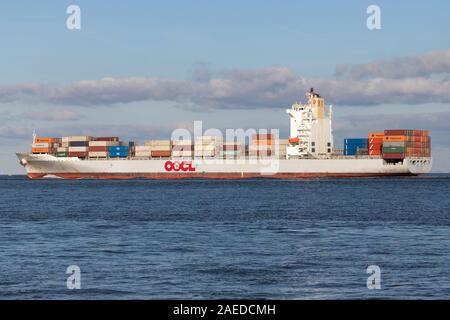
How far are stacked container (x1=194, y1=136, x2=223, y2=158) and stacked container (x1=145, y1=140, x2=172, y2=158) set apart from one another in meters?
5.58

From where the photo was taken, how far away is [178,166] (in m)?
128

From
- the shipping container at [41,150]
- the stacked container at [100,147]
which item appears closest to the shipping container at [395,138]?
the stacked container at [100,147]

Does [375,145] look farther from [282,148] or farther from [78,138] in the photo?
[78,138]

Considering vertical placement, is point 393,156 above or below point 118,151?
below

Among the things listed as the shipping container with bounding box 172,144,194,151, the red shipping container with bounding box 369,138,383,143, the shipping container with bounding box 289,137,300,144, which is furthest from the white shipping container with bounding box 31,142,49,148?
the red shipping container with bounding box 369,138,383,143

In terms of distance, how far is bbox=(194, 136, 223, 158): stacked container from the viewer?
415ft

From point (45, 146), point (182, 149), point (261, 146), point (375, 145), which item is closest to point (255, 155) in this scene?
point (261, 146)

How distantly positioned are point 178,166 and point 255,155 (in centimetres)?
1583

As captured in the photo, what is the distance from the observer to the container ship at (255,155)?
120 metres

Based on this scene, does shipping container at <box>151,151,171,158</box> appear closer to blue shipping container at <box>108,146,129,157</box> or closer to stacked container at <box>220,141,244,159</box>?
blue shipping container at <box>108,146,129,157</box>

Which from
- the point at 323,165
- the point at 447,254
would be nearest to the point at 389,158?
the point at 323,165

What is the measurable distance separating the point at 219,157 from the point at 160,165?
1198 centimetres

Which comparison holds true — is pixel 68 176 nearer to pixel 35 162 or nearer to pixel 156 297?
pixel 35 162
